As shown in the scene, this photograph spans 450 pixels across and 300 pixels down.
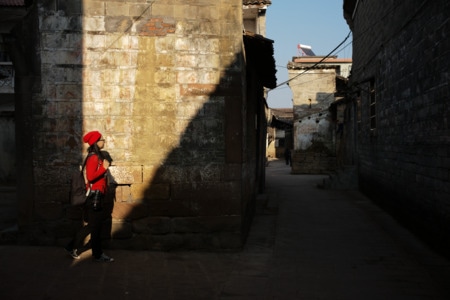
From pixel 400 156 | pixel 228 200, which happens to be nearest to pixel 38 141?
pixel 228 200

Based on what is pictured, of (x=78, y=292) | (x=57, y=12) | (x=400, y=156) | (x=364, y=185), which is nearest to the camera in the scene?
(x=78, y=292)

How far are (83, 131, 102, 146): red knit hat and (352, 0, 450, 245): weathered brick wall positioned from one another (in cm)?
466

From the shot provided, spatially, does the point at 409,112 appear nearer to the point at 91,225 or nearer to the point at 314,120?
the point at 91,225

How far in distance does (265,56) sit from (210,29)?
1.90 m

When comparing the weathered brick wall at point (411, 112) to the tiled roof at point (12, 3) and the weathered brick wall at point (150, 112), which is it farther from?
the tiled roof at point (12, 3)

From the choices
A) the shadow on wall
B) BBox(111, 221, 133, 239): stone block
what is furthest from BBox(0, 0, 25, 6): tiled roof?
BBox(111, 221, 133, 239): stone block

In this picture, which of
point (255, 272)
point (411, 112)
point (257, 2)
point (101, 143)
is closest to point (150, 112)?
point (101, 143)

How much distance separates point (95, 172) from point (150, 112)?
1129 mm

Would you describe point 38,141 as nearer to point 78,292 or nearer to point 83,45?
point 83,45

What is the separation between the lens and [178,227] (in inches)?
236

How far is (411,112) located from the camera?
26.0 feet

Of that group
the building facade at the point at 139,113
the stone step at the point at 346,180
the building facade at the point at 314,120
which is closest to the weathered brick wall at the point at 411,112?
the stone step at the point at 346,180

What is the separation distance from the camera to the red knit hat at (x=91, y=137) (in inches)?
213

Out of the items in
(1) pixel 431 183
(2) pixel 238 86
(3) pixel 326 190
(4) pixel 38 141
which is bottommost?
(3) pixel 326 190
